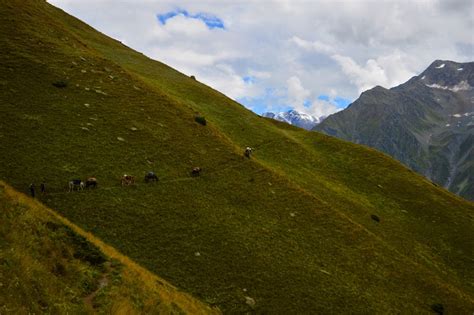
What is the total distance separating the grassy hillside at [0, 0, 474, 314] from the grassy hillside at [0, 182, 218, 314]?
6.90m

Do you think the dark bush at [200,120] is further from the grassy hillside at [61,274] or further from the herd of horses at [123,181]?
the grassy hillside at [61,274]

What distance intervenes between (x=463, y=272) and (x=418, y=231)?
8295 millimetres

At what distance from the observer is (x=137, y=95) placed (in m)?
60.3

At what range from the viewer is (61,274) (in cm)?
1998

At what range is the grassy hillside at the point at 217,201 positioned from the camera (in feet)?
108

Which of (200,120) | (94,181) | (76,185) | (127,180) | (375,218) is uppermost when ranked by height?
(200,120)

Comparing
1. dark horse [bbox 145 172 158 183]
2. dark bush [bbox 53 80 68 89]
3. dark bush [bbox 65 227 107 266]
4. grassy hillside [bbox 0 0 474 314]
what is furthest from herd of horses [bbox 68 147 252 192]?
dark bush [bbox 53 80 68 89]

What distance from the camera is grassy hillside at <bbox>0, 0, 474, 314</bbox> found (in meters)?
32.8

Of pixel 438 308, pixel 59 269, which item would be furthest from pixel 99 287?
pixel 438 308

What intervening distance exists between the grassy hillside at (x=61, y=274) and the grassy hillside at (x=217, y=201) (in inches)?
272

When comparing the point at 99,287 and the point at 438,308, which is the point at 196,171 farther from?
the point at 438,308

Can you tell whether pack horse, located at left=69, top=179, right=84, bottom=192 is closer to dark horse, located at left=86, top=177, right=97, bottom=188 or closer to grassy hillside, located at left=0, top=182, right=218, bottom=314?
dark horse, located at left=86, top=177, right=97, bottom=188

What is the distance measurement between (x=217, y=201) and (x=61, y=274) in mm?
22853

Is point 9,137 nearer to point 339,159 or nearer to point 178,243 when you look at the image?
point 178,243
